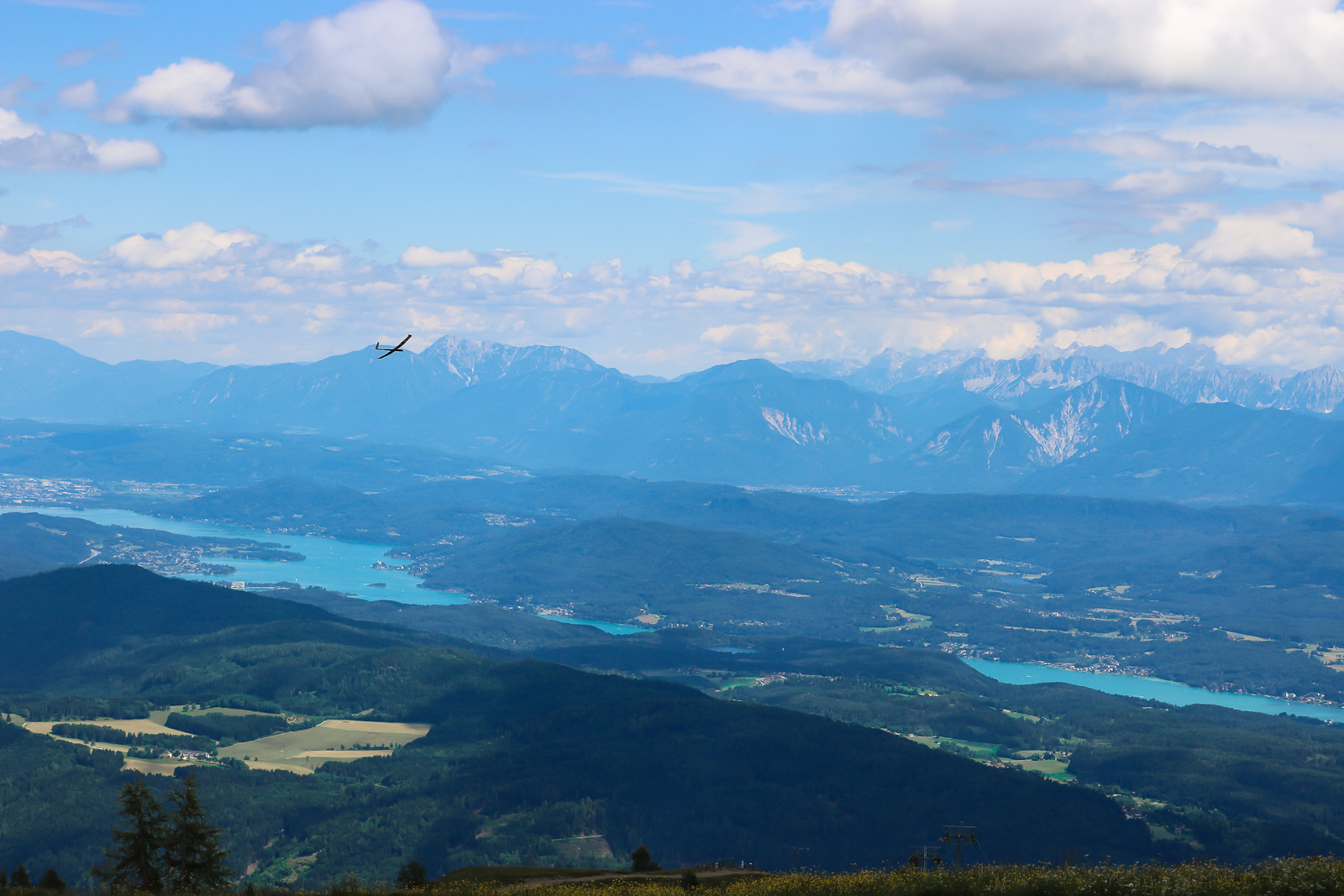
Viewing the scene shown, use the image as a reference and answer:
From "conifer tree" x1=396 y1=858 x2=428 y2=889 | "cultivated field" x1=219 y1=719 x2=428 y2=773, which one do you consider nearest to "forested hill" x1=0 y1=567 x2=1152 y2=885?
"cultivated field" x1=219 y1=719 x2=428 y2=773

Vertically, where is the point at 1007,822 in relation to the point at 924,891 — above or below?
below

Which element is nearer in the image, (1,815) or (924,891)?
(924,891)

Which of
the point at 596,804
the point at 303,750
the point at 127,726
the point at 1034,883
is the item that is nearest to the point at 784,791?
the point at 596,804

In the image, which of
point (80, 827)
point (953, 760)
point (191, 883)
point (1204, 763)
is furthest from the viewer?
point (1204, 763)

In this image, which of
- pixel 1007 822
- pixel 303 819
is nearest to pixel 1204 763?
pixel 1007 822

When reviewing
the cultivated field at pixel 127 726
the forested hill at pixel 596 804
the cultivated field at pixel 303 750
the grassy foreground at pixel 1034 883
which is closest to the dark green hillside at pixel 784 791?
the forested hill at pixel 596 804

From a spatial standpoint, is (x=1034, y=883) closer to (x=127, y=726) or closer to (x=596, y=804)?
(x=596, y=804)

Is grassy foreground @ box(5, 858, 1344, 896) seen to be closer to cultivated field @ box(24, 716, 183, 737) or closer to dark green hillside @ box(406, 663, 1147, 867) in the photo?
dark green hillside @ box(406, 663, 1147, 867)

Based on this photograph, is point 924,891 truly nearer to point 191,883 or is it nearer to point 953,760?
point 191,883
